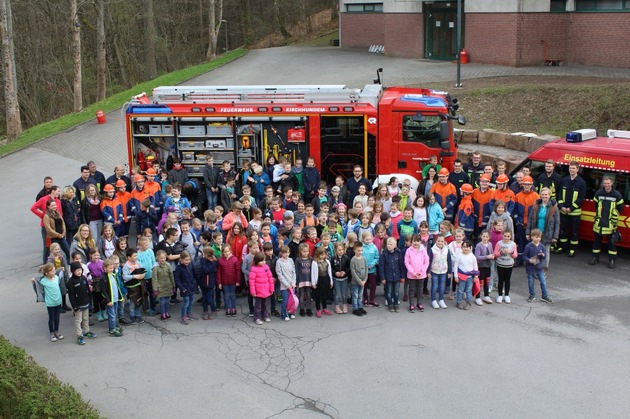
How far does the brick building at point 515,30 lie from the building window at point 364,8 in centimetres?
→ 212

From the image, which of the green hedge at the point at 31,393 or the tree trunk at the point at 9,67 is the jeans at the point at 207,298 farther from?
the tree trunk at the point at 9,67

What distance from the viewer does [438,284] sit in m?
12.5

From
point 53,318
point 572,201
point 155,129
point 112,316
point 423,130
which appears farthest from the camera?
point 155,129

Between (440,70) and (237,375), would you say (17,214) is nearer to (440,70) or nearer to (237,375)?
(237,375)

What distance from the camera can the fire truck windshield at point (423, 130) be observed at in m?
16.6

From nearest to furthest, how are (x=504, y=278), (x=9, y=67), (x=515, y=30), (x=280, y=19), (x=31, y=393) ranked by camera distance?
(x=31, y=393)
(x=504, y=278)
(x=9, y=67)
(x=515, y=30)
(x=280, y=19)

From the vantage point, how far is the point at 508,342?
11.0 m

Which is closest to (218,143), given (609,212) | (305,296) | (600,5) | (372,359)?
(305,296)

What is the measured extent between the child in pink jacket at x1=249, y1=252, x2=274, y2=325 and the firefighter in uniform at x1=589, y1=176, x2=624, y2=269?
6663mm

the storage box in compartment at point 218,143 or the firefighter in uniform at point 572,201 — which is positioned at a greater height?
the storage box in compartment at point 218,143

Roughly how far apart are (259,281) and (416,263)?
2627 millimetres

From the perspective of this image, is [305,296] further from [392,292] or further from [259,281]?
[392,292]

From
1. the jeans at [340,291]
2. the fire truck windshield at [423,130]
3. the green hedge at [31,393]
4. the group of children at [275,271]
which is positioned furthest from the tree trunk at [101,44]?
the green hedge at [31,393]

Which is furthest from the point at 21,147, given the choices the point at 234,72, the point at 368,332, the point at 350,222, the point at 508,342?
the point at 508,342
